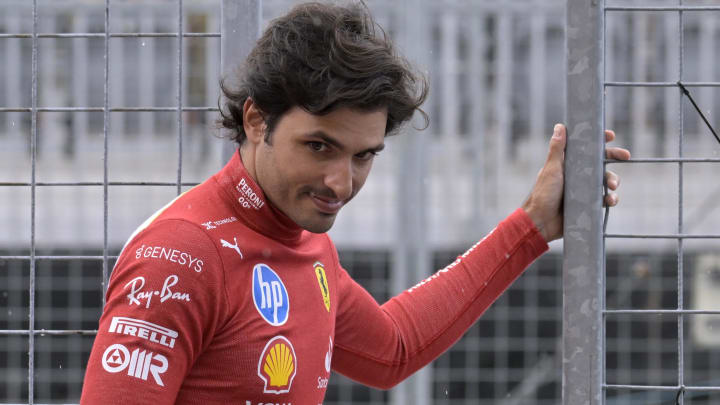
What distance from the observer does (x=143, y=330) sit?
1365 mm

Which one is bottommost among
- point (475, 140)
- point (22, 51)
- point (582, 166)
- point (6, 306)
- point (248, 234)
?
point (6, 306)

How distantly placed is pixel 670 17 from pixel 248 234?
166 inches

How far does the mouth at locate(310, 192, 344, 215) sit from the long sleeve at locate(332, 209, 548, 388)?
1.20 feet

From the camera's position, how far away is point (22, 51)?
17.5ft

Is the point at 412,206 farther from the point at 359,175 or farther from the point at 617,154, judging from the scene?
the point at 359,175

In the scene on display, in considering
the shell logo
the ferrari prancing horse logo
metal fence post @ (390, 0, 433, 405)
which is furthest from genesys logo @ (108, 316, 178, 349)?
metal fence post @ (390, 0, 433, 405)

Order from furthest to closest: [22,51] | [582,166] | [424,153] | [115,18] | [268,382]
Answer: [22,51] < [115,18] < [424,153] < [582,166] < [268,382]

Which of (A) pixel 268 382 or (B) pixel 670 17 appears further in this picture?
(B) pixel 670 17

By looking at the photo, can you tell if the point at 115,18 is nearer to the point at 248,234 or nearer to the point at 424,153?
the point at 424,153

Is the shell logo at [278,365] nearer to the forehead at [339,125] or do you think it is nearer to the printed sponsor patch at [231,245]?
the printed sponsor patch at [231,245]

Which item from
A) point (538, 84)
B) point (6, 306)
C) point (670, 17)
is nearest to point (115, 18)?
point (6, 306)

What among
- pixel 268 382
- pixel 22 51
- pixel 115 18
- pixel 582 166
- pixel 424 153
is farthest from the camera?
pixel 22 51

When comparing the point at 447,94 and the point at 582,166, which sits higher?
the point at 447,94

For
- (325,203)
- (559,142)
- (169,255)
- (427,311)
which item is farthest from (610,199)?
(169,255)
